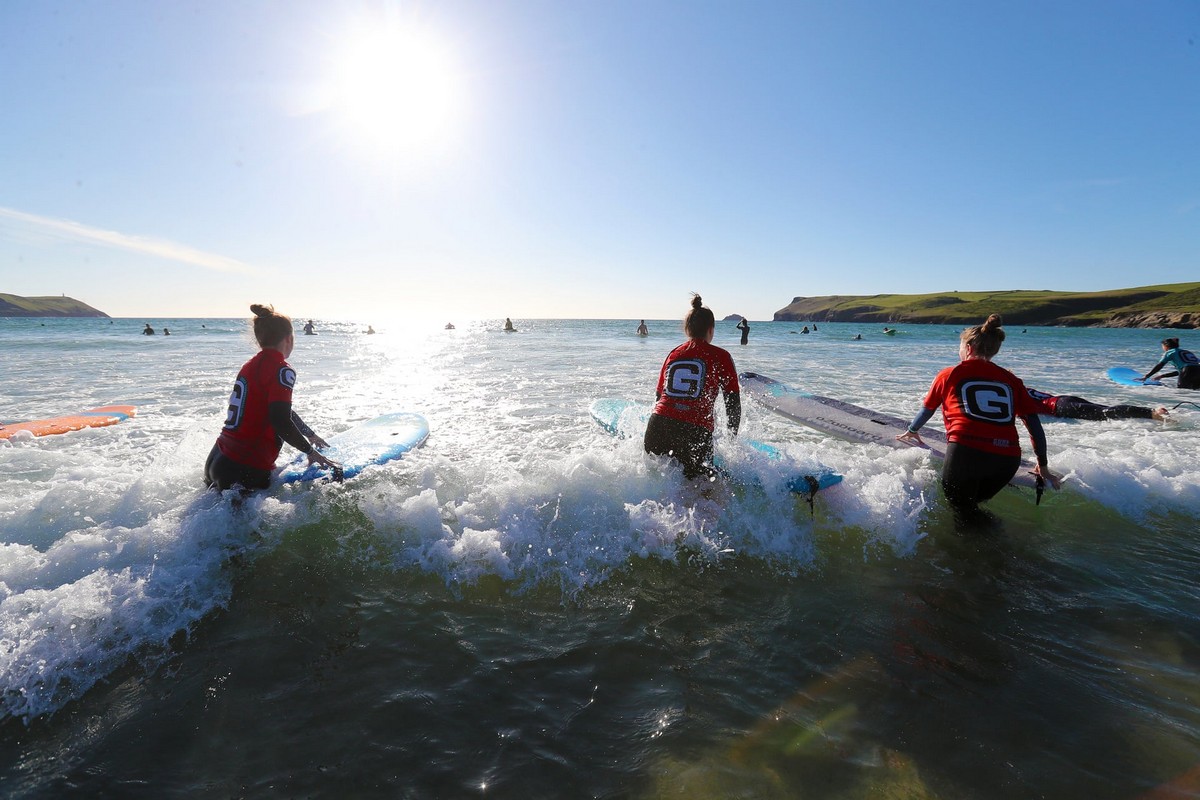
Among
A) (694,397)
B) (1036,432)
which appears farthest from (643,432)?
(1036,432)

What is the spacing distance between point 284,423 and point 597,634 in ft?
10.7

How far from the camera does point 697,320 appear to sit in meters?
5.03

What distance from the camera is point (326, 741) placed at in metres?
2.61

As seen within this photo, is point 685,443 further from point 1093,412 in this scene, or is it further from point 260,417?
point 1093,412

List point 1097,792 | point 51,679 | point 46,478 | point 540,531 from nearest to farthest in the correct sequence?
point 1097,792 < point 51,679 < point 540,531 < point 46,478

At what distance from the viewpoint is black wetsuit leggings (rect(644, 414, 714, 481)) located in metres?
4.96

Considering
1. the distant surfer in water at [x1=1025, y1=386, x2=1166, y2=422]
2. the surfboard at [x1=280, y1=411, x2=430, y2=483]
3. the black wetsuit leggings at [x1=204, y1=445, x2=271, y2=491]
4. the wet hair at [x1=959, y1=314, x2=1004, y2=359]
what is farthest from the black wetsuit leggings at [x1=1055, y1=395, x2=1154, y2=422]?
the black wetsuit leggings at [x1=204, y1=445, x2=271, y2=491]

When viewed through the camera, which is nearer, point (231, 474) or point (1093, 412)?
point (231, 474)

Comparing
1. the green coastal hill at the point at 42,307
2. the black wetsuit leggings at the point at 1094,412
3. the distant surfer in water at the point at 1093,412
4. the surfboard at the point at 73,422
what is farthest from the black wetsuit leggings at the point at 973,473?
the green coastal hill at the point at 42,307

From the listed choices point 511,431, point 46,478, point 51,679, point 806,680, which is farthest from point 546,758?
point 46,478

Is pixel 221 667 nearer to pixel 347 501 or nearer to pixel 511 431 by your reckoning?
pixel 347 501

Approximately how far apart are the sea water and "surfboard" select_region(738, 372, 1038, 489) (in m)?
0.41

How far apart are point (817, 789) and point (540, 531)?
288cm

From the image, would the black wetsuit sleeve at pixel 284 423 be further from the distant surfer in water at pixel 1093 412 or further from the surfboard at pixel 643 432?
the distant surfer in water at pixel 1093 412
